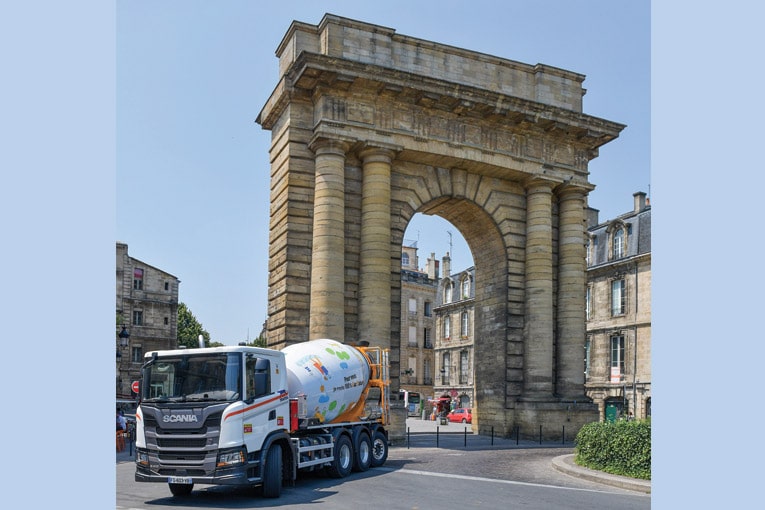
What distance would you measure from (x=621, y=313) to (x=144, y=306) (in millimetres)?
41132

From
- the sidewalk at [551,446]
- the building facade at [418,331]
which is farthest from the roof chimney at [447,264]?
the sidewalk at [551,446]

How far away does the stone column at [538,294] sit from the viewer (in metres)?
27.7

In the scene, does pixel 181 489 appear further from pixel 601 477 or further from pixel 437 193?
pixel 437 193

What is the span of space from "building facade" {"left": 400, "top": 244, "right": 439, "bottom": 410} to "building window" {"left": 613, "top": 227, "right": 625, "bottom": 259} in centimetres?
2832

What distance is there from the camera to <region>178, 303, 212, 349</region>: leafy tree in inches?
3150

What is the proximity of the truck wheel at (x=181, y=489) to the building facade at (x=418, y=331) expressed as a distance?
56072 millimetres

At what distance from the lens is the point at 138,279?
66.4m

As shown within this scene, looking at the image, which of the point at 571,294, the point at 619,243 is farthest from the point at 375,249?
the point at 619,243

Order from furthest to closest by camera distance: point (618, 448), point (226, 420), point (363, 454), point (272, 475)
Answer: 1. point (363, 454)
2. point (618, 448)
3. point (272, 475)
4. point (226, 420)

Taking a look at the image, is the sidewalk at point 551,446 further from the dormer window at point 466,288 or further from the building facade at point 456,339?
the dormer window at point 466,288

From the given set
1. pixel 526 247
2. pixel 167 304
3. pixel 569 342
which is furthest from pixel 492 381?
Answer: pixel 167 304

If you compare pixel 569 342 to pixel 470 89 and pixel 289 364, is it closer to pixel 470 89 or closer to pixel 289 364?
pixel 470 89

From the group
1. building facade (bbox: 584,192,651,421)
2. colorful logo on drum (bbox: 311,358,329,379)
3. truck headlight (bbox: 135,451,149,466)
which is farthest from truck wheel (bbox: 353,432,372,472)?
building facade (bbox: 584,192,651,421)

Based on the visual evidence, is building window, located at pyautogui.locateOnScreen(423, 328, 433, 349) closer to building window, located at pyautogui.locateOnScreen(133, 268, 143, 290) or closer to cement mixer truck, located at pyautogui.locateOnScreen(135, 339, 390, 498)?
building window, located at pyautogui.locateOnScreen(133, 268, 143, 290)
